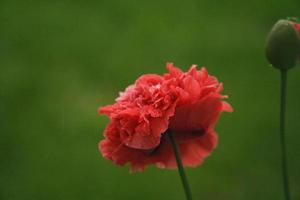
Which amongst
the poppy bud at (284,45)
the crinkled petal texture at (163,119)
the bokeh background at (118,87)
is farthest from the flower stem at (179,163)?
the bokeh background at (118,87)

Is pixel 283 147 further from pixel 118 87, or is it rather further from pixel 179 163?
pixel 118 87

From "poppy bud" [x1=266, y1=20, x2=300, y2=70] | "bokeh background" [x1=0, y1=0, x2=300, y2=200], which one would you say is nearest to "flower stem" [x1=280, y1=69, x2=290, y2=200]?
"poppy bud" [x1=266, y1=20, x2=300, y2=70]

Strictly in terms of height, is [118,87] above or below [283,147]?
above

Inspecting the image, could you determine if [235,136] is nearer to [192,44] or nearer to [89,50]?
[192,44]

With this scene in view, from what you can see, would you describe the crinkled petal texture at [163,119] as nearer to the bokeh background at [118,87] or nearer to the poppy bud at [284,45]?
the poppy bud at [284,45]

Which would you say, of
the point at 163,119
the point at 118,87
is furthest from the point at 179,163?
the point at 118,87

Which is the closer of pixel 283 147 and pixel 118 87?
pixel 283 147

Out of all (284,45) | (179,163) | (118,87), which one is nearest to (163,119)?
(179,163)
